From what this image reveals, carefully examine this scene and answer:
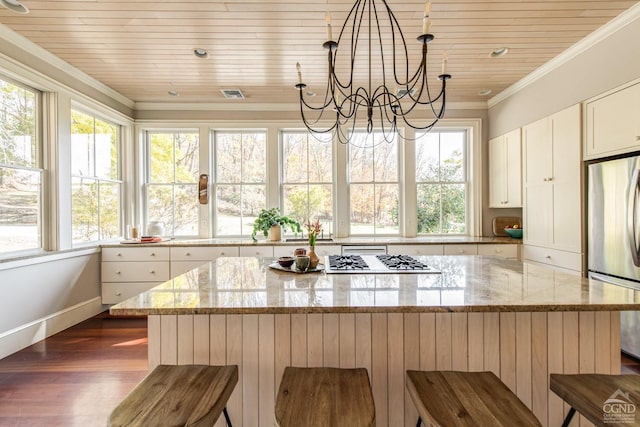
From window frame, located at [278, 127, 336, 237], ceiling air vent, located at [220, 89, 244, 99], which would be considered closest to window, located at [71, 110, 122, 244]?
ceiling air vent, located at [220, 89, 244, 99]

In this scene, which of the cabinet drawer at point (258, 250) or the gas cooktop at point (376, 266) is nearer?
the gas cooktop at point (376, 266)

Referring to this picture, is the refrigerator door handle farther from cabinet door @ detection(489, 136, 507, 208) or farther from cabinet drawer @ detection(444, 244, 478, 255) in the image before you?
cabinet door @ detection(489, 136, 507, 208)

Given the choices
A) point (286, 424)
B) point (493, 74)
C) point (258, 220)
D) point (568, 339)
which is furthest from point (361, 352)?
point (493, 74)

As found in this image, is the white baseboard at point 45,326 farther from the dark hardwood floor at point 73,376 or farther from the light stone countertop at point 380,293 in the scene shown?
the light stone countertop at point 380,293

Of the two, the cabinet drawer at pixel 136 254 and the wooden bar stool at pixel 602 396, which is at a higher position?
the cabinet drawer at pixel 136 254

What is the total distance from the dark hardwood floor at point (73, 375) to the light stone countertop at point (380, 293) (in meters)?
1.16

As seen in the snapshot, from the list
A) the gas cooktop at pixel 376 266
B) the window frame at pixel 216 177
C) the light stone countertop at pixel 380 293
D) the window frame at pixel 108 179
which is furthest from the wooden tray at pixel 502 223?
the window frame at pixel 108 179

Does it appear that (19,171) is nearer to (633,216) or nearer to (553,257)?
(633,216)

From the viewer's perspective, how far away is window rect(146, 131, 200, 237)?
4.26m

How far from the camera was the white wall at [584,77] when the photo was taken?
232 cm

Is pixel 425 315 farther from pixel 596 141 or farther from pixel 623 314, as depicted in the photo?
pixel 596 141

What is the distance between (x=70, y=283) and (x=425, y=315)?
360cm

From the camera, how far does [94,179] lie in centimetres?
357

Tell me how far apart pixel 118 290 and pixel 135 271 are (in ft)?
1.00
